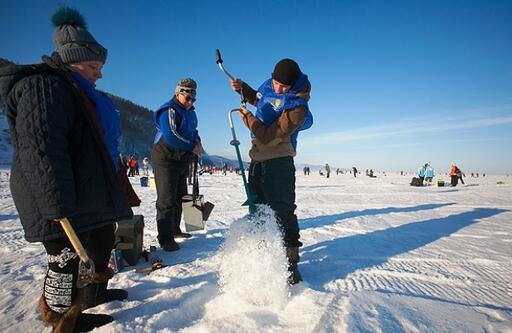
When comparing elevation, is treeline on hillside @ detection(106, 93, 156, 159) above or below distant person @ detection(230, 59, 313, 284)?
above

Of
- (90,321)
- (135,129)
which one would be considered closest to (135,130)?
(135,129)

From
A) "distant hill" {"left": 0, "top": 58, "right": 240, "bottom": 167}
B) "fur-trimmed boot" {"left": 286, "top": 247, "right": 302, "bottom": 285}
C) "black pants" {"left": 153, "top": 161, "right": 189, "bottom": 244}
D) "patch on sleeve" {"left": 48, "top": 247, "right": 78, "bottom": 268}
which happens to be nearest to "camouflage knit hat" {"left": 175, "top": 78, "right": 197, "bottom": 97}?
"black pants" {"left": 153, "top": 161, "right": 189, "bottom": 244}

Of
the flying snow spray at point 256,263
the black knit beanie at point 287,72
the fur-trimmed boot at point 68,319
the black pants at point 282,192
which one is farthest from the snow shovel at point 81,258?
the black knit beanie at point 287,72

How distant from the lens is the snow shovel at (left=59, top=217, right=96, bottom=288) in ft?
4.82

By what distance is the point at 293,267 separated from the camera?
8.09 ft

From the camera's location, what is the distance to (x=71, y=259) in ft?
5.47

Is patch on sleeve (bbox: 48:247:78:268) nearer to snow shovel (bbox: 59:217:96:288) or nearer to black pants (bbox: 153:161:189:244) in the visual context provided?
snow shovel (bbox: 59:217:96:288)

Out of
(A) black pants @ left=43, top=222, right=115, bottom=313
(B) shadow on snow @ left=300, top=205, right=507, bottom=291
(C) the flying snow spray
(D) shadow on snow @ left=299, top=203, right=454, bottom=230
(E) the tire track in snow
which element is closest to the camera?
(A) black pants @ left=43, top=222, right=115, bottom=313

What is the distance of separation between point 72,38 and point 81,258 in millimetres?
1368

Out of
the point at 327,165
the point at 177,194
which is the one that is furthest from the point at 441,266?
the point at 327,165

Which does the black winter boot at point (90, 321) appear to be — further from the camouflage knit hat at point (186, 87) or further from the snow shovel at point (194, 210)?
the camouflage knit hat at point (186, 87)

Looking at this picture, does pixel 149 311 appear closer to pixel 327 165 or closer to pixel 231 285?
pixel 231 285

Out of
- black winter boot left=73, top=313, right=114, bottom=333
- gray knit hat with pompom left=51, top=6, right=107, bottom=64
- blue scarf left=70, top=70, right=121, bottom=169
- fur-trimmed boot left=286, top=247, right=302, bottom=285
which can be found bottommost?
black winter boot left=73, top=313, right=114, bottom=333

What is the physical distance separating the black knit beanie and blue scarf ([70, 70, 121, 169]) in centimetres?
137
